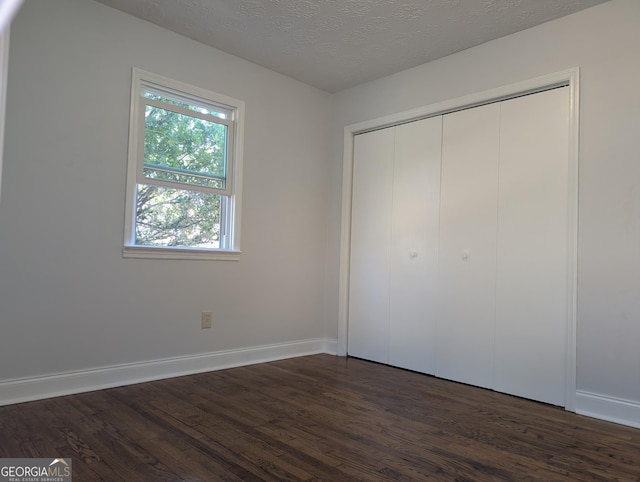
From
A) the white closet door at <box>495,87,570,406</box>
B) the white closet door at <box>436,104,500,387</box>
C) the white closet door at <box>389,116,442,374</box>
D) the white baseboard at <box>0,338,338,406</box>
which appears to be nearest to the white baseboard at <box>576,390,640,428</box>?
the white closet door at <box>495,87,570,406</box>

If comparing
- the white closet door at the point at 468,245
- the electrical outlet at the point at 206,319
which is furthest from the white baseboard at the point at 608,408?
the electrical outlet at the point at 206,319

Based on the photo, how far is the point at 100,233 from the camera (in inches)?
109

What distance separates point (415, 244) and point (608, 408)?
5.42 feet

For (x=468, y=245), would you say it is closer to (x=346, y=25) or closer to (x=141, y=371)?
(x=346, y=25)

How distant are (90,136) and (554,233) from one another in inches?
118

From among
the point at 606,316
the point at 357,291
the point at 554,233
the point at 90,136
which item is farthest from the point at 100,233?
the point at 606,316

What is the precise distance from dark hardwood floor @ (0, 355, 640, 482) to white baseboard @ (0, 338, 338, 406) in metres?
0.10

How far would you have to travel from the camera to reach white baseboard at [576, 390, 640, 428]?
2.37m

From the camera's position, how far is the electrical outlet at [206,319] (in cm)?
329

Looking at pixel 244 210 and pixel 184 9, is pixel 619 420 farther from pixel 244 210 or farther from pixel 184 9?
pixel 184 9

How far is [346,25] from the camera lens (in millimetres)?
2959

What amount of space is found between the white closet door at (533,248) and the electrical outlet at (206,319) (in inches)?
82.0

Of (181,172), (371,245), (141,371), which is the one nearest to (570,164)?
(371,245)

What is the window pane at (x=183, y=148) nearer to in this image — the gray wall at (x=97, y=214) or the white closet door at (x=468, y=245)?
the gray wall at (x=97, y=214)
